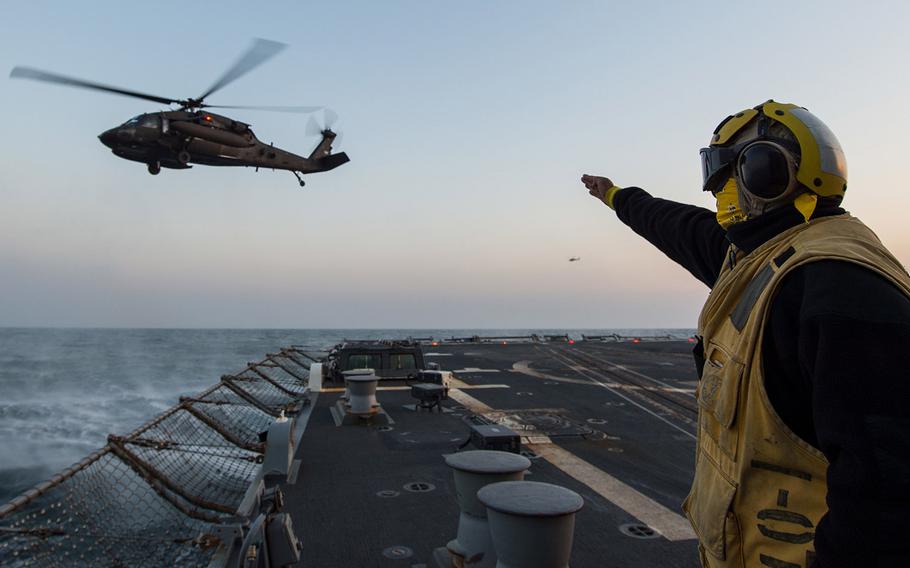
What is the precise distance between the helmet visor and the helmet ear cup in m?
0.18

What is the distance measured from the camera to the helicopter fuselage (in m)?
16.9

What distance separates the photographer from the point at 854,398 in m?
1.42

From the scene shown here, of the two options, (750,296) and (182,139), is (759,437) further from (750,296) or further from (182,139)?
(182,139)

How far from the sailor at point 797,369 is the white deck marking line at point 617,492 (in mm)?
5705

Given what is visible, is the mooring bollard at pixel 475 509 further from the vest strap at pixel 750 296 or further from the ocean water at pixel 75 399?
the ocean water at pixel 75 399

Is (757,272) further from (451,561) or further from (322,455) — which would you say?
(322,455)

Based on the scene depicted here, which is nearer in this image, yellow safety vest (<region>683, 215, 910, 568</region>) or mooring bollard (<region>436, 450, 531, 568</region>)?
yellow safety vest (<region>683, 215, 910, 568</region>)

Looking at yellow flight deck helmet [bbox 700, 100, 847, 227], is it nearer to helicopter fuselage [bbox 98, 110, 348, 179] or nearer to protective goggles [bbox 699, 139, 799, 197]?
protective goggles [bbox 699, 139, 799, 197]

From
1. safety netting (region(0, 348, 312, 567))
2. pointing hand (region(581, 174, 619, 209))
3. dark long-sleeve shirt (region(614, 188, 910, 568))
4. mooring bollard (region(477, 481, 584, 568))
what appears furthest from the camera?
safety netting (region(0, 348, 312, 567))

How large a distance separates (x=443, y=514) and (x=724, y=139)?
22.3 feet

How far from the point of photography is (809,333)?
5.05ft

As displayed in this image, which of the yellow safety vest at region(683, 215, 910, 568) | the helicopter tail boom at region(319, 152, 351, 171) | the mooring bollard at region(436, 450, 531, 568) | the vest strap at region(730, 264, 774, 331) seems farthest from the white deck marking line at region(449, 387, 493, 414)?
the vest strap at region(730, 264, 774, 331)

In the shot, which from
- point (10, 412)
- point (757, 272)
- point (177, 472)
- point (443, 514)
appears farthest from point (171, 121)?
point (10, 412)

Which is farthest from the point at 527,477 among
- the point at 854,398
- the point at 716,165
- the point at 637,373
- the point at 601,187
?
the point at 637,373
